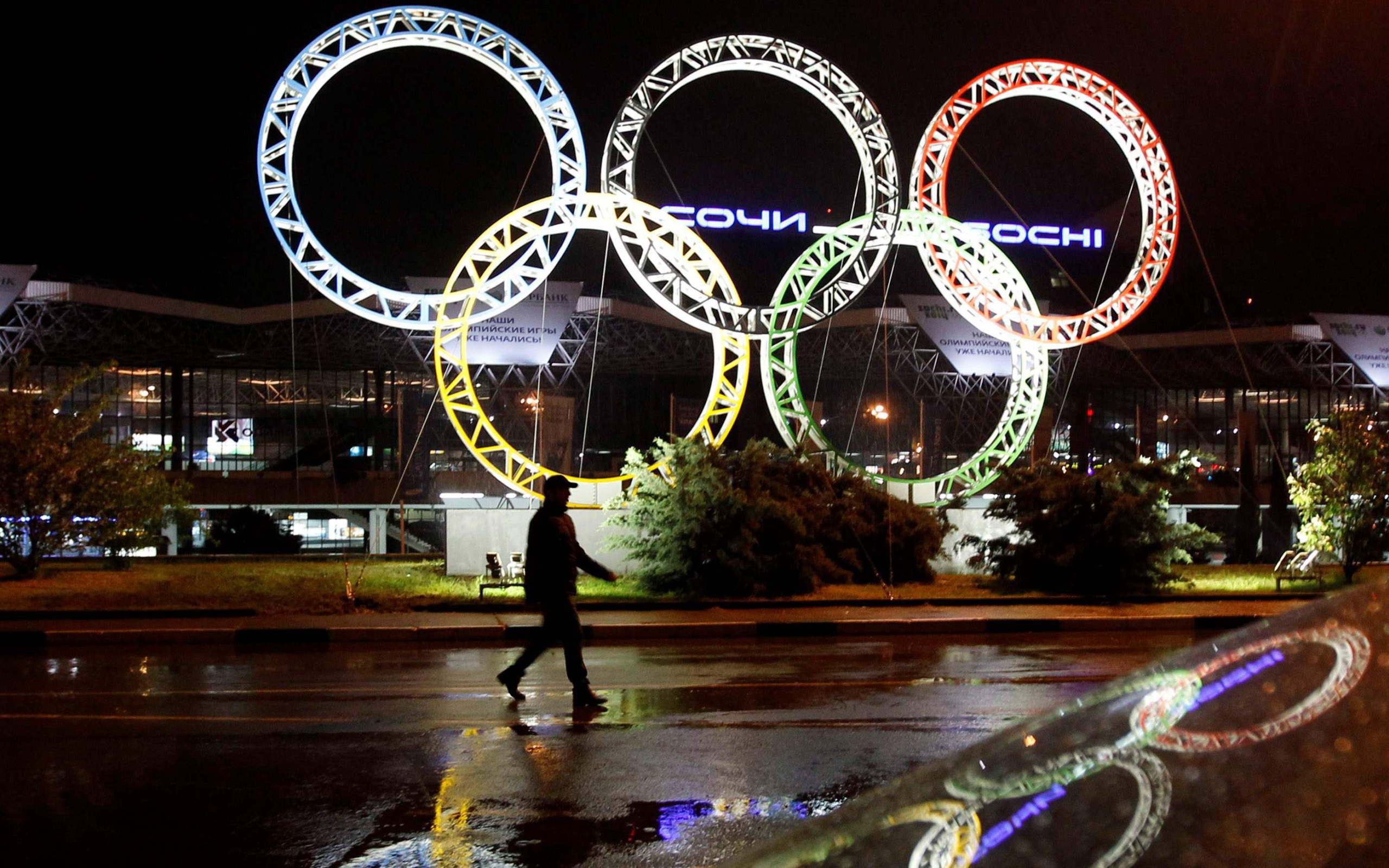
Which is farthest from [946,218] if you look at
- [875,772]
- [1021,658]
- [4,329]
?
[4,329]

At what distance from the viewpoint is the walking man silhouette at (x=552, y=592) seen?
8930 millimetres

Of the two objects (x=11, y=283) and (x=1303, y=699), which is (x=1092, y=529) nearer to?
(x=1303, y=699)

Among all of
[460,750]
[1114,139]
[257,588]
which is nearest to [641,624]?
[257,588]

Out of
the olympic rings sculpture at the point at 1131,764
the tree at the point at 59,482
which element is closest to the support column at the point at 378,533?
the tree at the point at 59,482

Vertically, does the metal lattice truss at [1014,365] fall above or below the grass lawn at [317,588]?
above

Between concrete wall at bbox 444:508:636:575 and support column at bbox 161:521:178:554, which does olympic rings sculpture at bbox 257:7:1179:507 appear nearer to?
concrete wall at bbox 444:508:636:575

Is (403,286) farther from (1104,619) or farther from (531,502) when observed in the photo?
(1104,619)

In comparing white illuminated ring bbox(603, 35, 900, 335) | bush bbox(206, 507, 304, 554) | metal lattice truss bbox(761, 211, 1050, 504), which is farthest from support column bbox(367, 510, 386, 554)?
white illuminated ring bbox(603, 35, 900, 335)

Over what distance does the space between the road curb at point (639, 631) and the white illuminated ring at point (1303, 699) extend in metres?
12.9

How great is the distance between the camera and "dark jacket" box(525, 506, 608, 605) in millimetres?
9070

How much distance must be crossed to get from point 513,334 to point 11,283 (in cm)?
1803

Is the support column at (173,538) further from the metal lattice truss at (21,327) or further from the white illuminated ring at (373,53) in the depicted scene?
the white illuminated ring at (373,53)

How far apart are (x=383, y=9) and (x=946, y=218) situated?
12.6m

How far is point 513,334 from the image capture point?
38312 millimetres
